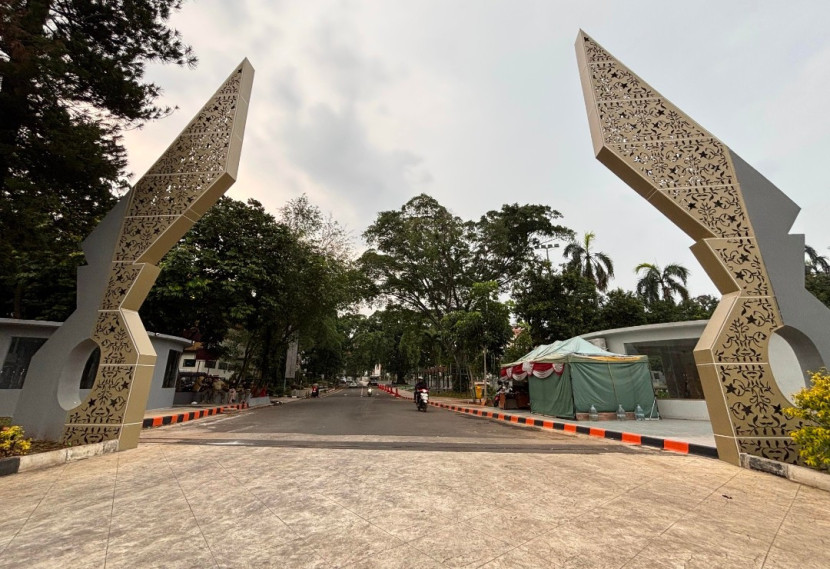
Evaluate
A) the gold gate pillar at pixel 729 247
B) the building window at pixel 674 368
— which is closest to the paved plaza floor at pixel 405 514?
the gold gate pillar at pixel 729 247

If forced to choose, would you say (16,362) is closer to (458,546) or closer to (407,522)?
(407,522)

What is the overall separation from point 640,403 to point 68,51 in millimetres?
15329

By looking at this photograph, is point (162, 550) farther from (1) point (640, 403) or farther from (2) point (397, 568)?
(1) point (640, 403)

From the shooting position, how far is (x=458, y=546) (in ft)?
7.53

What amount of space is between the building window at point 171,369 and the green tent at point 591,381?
1348 centimetres

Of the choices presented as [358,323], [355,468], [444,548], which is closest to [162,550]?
[444,548]

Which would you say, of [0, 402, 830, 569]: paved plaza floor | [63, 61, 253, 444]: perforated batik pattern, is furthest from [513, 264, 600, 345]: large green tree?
[63, 61, 253, 444]: perforated batik pattern

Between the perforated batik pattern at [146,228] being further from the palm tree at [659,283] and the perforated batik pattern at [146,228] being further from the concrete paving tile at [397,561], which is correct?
the palm tree at [659,283]

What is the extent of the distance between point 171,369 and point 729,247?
55.8ft

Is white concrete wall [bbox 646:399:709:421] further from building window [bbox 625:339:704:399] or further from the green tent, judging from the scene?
the green tent

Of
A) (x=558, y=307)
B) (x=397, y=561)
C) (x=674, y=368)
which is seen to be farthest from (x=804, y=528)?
(x=558, y=307)

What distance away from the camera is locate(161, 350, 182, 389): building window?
13.6 m

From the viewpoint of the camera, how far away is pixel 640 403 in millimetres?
10938

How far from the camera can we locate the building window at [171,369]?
13615 millimetres
